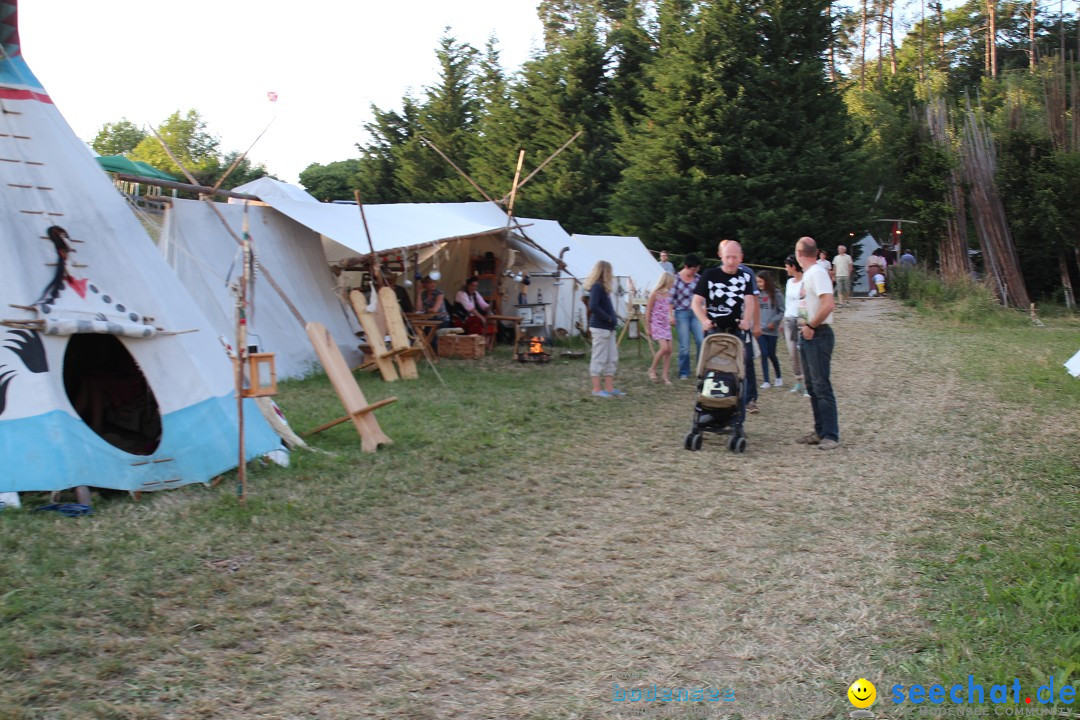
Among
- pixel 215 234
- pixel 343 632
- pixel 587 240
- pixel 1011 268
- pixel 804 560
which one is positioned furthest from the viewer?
pixel 1011 268

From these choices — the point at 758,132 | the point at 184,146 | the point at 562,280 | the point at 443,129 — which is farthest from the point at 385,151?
the point at 562,280

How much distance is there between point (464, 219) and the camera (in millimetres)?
15617

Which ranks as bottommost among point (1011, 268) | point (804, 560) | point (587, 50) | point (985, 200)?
point (804, 560)

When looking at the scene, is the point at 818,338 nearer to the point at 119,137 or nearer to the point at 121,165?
the point at 121,165

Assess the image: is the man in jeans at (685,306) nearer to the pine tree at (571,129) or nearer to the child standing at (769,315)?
the child standing at (769,315)

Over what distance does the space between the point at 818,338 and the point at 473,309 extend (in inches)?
352

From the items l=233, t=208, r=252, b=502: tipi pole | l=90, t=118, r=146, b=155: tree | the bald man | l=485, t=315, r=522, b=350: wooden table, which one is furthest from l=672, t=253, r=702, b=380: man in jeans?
l=90, t=118, r=146, b=155: tree

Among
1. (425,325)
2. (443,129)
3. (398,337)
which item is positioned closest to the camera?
(398,337)

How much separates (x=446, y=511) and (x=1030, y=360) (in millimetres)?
11478

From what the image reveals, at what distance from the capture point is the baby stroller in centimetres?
808

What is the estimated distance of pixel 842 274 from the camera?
2431 centimetres

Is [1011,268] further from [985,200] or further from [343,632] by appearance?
[343,632]

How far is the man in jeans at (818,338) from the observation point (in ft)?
25.5

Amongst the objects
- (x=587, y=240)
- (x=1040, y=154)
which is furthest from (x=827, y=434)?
(x=1040, y=154)
